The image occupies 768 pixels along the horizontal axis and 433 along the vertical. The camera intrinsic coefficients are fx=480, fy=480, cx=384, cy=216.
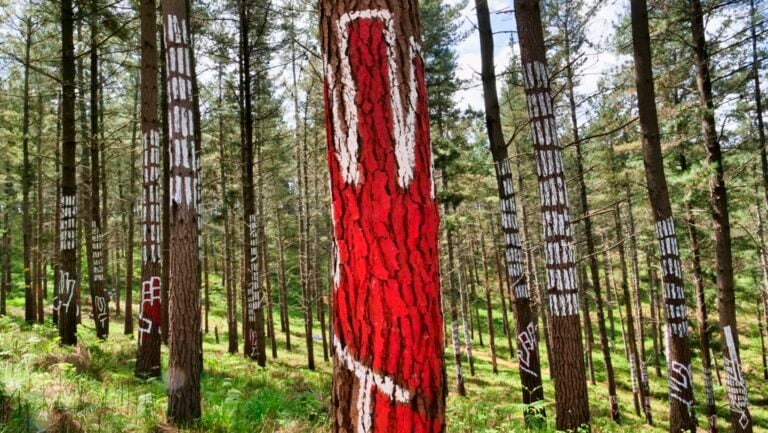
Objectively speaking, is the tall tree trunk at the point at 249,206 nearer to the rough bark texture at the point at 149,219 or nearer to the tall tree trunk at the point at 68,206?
the tall tree trunk at the point at 68,206

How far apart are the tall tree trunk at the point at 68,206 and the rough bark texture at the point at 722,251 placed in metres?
12.6

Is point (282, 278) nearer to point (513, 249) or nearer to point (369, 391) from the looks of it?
point (513, 249)

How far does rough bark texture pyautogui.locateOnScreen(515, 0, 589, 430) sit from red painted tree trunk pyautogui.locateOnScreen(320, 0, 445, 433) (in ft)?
15.3

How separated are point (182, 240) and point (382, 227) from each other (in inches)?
156

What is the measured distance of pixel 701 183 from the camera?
932 cm

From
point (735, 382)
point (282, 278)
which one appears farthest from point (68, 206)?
point (735, 382)


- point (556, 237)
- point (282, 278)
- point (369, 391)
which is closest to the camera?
point (369, 391)

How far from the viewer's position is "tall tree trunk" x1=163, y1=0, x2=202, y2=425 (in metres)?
4.97

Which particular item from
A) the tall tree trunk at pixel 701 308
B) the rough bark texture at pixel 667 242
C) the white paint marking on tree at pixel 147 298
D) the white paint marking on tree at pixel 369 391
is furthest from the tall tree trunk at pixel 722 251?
the white paint marking on tree at pixel 147 298

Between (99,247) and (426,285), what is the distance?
1551cm

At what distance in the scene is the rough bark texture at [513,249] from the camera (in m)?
8.31

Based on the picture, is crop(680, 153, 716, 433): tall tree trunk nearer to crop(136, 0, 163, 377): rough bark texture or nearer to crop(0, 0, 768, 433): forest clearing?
crop(0, 0, 768, 433): forest clearing

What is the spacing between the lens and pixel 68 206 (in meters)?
10.4

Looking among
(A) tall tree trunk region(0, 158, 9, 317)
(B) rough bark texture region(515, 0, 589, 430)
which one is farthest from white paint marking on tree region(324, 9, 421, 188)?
(A) tall tree trunk region(0, 158, 9, 317)
